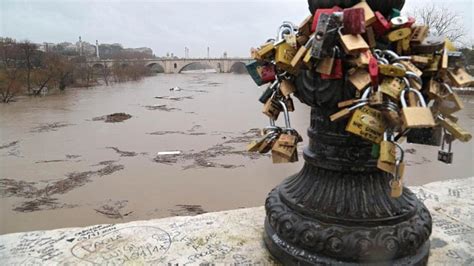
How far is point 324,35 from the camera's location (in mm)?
1196

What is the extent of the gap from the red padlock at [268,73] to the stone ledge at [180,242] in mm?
903

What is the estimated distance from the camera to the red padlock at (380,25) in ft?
4.23

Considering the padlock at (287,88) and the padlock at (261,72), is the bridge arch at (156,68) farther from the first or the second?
the padlock at (287,88)

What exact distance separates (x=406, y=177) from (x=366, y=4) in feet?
23.9

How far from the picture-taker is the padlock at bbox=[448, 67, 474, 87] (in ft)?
4.29

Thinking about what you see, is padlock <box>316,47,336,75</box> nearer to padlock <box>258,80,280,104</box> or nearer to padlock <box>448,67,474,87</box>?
padlock <box>258,80,280,104</box>

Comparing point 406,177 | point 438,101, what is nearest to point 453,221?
point 438,101

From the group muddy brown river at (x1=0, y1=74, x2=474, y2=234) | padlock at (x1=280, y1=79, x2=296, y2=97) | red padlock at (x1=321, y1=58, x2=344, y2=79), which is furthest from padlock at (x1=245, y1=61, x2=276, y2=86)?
Answer: muddy brown river at (x1=0, y1=74, x2=474, y2=234)

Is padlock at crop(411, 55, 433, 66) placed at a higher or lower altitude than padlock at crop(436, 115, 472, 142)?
higher

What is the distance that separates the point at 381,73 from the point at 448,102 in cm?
38

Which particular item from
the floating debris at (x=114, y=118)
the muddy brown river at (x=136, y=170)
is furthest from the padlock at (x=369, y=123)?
the floating debris at (x=114, y=118)

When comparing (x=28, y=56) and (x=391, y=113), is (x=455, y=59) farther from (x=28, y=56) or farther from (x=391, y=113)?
(x=28, y=56)

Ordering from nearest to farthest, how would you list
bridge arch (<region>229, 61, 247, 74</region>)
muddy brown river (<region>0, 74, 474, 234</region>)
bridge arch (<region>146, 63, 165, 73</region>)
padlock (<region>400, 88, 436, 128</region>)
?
padlock (<region>400, 88, 436, 128</region>) < muddy brown river (<region>0, 74, 474, 234</region>) < bridge arch (<region>229, 61, 247, 74</region>) < bridge arch (<region>146, 63, 165, 73</region>)

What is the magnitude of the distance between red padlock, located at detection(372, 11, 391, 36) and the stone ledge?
1148 millimetres
